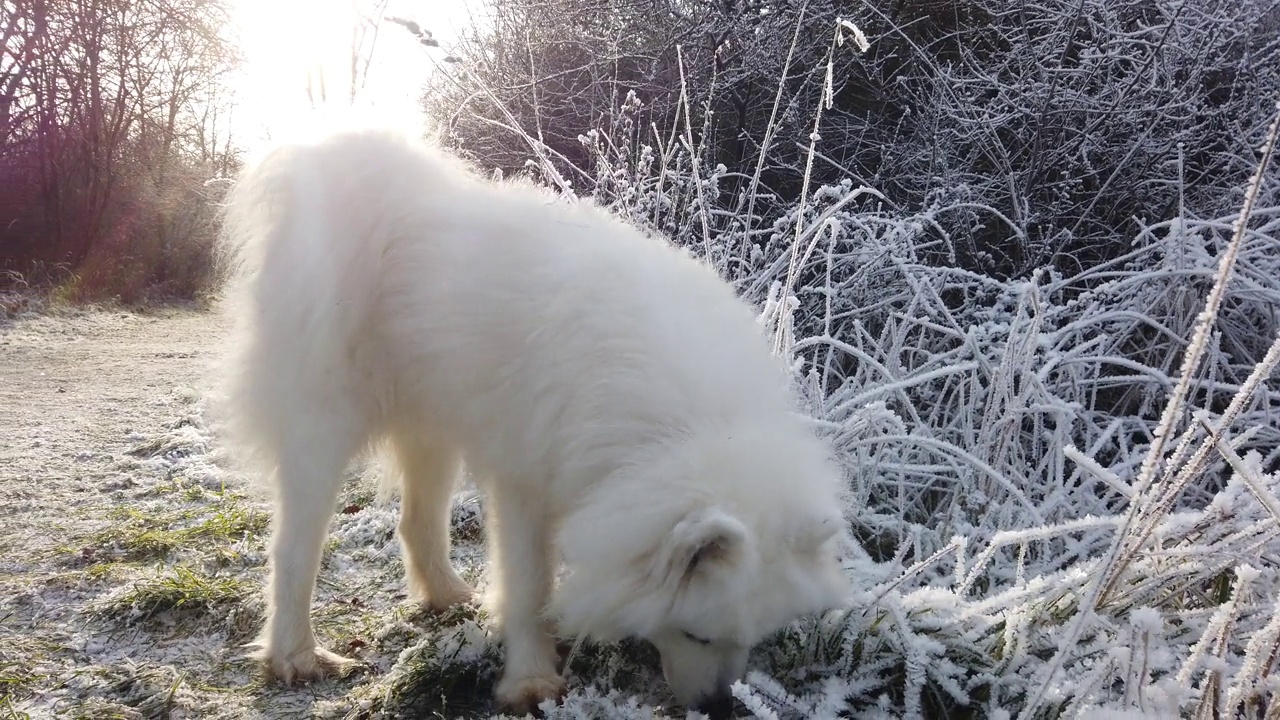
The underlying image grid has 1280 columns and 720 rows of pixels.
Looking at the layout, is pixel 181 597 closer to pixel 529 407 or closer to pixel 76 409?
pixel 529 407

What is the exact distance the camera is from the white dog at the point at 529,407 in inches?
76.7

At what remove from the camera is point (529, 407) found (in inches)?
89.0

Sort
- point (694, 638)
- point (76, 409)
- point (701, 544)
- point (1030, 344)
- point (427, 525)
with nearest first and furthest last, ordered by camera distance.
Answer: point (701, 544), point (694, 638), point (1030, 344), point (427, 525), point (76, 409)

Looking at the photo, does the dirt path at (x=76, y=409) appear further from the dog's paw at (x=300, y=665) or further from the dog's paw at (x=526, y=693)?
the dog's paw at (x=526, y=693)

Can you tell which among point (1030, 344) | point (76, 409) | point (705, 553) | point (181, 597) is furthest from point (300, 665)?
point (76, 409)

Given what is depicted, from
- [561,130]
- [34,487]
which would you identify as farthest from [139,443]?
[561,130]

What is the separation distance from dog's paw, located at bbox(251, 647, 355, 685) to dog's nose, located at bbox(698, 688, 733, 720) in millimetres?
1309

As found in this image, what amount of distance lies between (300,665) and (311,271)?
1.33 m

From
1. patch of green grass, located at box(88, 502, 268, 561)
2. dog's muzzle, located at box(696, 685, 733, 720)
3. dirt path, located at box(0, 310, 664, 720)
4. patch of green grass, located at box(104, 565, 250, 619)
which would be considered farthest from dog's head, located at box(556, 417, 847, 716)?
patch of green grass, located at box(88, 502, 268, 561)

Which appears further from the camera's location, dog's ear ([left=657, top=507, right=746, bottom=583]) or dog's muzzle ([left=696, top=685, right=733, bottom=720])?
dog's muzzle ([left=696, top=685, right=733, bottom=720])

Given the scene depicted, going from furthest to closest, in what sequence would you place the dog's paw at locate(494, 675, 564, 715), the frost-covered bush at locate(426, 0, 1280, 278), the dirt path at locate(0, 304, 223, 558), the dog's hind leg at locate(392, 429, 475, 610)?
the frost-covered bush at locate(426, 0, 1280, 278)
the dirt path at locate(0, 304, 223, 558)
the dog's hind leg at locate(392, 429, 475, 610)
the dog's paw at locate(494, 675, 564, 715)

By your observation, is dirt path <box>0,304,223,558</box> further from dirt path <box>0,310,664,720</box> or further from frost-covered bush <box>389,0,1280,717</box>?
frost-covered bush <box>389,0,1280,717</box>

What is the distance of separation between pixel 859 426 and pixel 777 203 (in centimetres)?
224

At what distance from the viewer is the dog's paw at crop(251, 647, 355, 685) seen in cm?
254
